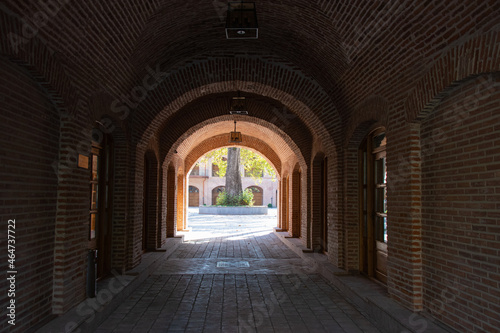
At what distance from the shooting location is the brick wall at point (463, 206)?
10.9ft

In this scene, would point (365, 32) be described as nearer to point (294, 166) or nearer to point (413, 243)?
point (413, 243)

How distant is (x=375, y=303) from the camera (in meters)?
4.79

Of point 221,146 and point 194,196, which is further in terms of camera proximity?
point 194,196

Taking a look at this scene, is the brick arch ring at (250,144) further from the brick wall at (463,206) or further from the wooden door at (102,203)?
the brick wall at (463,206)

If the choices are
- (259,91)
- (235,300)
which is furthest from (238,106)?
(235,300)

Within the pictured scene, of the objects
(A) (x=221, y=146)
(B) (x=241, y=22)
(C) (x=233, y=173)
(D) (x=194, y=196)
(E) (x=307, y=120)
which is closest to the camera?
(B) (x=241, y=22)

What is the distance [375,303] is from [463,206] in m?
1.73

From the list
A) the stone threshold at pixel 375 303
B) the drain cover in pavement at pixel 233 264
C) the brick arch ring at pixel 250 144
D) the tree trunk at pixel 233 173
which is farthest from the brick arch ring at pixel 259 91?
the tree trunk at pixel 233 173

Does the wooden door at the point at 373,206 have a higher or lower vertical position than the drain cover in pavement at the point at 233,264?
higher

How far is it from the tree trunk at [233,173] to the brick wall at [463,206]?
2298 centimetres

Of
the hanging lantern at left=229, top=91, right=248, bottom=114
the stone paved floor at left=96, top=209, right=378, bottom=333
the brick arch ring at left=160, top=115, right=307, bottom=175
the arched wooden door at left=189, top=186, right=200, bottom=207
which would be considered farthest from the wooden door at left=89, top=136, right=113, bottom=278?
the arched wooden door at left=189, top=186, right=200, bottom=207

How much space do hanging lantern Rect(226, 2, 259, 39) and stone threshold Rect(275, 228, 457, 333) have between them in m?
3.66

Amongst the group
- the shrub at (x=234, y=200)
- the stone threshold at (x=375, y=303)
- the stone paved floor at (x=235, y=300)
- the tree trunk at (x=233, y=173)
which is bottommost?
the stone paved floor at (x=235, y=300)

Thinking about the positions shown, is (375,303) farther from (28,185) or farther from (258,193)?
(258,193)
